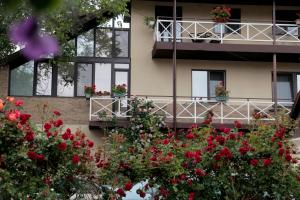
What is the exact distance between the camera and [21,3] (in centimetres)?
86

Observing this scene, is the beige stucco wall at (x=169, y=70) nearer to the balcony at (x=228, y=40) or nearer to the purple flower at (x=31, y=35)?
the balcony at (x=228, y=40)

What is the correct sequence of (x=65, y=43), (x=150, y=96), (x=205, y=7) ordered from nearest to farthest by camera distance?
(x=65, y=43)
(x=150, y=96)
(x=205, y=7)

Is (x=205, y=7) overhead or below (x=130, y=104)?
overhead

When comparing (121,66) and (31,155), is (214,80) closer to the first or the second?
(121,66)

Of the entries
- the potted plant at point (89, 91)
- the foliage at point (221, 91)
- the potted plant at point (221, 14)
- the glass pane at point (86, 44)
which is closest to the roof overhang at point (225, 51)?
the potted plant at point (221, 14)

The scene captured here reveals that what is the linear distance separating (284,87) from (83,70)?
745 cm

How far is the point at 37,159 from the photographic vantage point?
7977mm

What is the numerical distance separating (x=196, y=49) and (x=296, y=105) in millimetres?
4923

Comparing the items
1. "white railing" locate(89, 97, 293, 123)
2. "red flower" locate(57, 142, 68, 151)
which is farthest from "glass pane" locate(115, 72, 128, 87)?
"red flower" locate(57, 142, 68, 151)

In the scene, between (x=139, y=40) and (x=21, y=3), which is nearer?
(x=21, y=3)

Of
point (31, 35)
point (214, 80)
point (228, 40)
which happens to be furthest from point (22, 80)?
point (31, 35)

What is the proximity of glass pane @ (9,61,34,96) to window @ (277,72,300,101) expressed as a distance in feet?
29.7

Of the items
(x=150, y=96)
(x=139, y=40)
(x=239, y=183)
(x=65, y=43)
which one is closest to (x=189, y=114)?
(x=150, y=96)

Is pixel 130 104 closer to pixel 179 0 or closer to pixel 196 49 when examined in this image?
pixel 196 49
